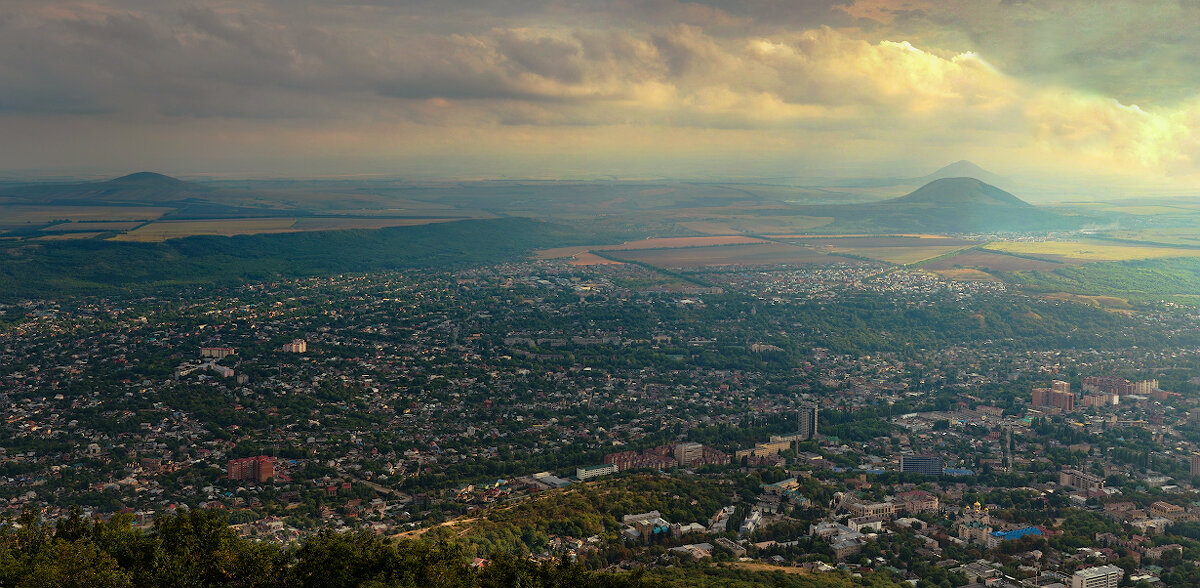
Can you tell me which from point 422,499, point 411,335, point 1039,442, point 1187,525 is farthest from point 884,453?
point 411,335

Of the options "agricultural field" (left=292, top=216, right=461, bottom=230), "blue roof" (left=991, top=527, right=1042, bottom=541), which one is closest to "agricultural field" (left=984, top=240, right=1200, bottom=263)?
"agricultural field" (left=292, top=216, right=461, bottom=230)

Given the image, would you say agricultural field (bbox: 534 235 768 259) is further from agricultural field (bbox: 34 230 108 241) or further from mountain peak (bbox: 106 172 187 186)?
mountain peak (bbox: 106 172 187 186)

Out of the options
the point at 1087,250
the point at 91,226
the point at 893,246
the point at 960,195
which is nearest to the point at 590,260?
the point at 893,246

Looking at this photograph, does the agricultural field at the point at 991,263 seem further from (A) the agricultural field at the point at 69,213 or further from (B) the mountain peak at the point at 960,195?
(A) the agricultural field at the point at 69,213

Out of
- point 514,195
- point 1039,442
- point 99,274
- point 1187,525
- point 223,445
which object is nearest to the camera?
point 1187,525

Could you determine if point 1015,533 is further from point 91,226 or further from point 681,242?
point 91,226

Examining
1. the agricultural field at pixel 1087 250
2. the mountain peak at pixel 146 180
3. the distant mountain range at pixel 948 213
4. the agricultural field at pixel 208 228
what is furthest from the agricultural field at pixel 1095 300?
the mountain peak at pixel 146 180

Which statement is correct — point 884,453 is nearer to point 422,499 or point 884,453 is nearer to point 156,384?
point 422,499
